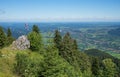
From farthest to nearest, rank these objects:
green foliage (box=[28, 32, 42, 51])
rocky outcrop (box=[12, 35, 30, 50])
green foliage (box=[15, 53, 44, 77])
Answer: green foliage (box=[28, 32, 42, 51]) → rocky outcrop (box=[12, 35, 30, 50]) → green foliage (box=[15, 53, 44, 77])

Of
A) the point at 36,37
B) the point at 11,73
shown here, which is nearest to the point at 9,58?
the point at 11,73

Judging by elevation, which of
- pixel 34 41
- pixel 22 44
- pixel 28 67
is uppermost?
pixel 34 41

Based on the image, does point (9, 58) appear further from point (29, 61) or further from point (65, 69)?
point (65, 69)

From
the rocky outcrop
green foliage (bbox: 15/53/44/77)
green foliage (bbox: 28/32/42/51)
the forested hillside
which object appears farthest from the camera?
green foliage (bbox: 28/32/42/51)

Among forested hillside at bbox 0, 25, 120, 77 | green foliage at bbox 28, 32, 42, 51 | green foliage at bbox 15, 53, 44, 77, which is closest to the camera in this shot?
forested hillside at bbox 0, 25, 120, 77

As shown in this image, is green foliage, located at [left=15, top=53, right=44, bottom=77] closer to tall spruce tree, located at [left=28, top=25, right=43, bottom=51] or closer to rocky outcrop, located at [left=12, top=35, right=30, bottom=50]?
rocky outcrop, located at [left=12, top=35, right=30, bottom=50]

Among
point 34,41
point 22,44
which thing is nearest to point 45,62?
point 22,44

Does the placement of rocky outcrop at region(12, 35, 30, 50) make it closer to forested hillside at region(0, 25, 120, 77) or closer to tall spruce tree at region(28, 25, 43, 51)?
forested hillside at region(0, 25, 120, 77)

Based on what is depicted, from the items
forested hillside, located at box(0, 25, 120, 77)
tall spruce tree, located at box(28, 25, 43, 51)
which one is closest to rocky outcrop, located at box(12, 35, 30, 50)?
forested hillside, located at box(0, 25, 120, 77)

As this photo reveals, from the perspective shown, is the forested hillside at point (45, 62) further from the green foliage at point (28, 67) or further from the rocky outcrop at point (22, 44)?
the rocky outcrop at point (22, 44)

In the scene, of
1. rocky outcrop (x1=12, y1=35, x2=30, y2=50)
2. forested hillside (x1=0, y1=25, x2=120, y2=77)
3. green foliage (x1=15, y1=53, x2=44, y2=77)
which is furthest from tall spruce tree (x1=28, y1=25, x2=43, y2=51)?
green foliage (x1=15, y1=53, x2=44, y2=77)

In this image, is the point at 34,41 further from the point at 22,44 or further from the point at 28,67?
the point at 28,67

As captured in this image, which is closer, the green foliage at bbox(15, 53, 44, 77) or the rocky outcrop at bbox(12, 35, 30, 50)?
the green foliage at bbox(15, 53, 44, 77)

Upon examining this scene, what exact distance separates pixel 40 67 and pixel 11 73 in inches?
413
